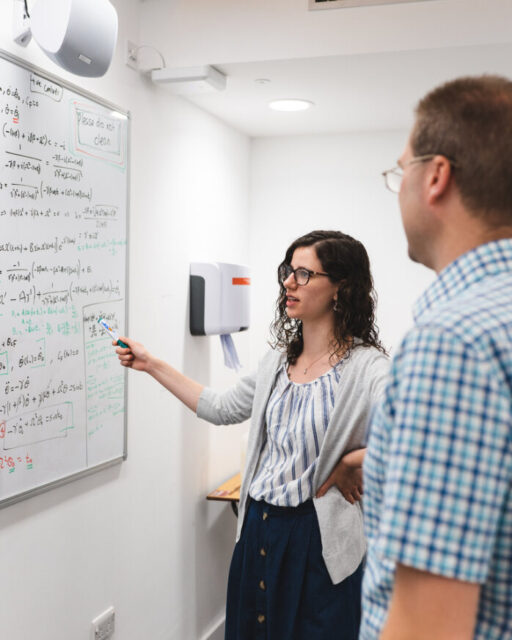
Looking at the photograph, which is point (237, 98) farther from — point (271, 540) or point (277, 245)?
point (271, 540)

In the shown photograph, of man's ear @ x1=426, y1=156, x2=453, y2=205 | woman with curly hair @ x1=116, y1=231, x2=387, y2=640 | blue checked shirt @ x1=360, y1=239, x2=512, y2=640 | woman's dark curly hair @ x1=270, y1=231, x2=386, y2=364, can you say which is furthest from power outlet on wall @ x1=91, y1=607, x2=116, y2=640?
man's ear @ x1=426, y1=156, x2=453, y2=205

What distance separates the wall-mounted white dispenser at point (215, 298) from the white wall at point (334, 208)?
1.81ft

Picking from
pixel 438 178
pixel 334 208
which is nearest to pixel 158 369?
pixel 438 178

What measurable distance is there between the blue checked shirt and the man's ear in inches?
5.7

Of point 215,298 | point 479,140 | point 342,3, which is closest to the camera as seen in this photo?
point 479,140

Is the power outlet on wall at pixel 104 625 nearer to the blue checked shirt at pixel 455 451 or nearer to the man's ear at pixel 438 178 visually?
the blue checked shirt at pixel 455 451

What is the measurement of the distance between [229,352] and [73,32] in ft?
5.19

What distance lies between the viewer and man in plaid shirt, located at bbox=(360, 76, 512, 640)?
0.65 meters

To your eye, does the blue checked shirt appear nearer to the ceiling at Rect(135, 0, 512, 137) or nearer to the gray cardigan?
the gray cardigan

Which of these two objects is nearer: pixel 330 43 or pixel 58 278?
pixel 58 278

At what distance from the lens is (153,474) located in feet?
8.13

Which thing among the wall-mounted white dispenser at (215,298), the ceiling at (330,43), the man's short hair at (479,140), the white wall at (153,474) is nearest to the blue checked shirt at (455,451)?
the man's short hair at (479,140)

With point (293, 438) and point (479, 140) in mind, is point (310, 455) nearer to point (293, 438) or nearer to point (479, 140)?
point (293, 438)

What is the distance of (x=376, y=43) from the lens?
2.13 metres
